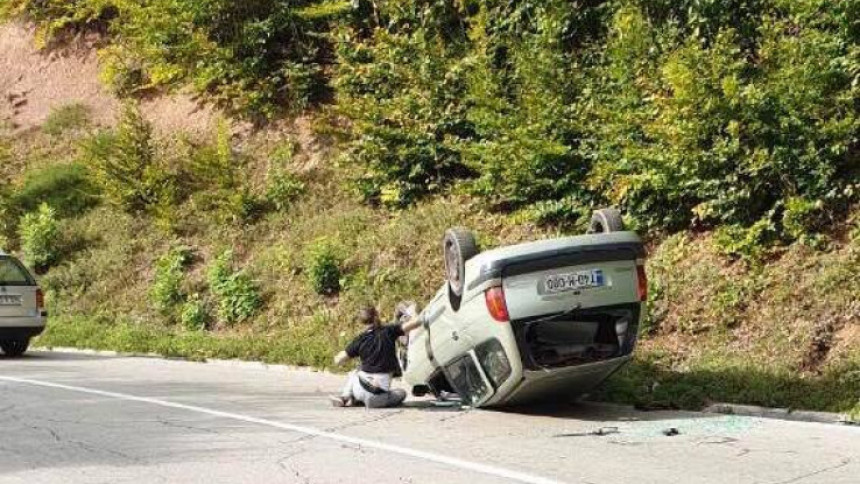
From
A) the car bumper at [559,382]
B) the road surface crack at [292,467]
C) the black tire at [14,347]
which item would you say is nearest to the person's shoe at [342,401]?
the car bumper at [559,382]

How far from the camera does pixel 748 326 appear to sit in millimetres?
11562

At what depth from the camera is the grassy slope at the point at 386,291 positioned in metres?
10.4

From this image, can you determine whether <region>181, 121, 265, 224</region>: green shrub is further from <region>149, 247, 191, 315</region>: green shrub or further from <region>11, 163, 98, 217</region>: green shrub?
<region>11, 163, 98, 217</region>: green shrub

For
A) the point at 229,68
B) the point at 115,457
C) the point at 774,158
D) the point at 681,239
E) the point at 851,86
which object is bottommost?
the point at 115,457

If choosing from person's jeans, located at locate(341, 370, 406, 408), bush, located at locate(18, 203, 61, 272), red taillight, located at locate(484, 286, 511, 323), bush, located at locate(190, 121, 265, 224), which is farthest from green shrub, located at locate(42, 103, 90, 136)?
red taillight, located at locate(484, 286, 511, 323)

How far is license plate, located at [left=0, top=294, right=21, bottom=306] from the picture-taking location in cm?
1750

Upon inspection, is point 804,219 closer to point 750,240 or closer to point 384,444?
point 750,240

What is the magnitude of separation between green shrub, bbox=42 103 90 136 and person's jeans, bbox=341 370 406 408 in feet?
67.1

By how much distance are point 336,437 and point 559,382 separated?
2117 mm

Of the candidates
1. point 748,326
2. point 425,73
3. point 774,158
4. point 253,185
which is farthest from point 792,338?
point 253,185

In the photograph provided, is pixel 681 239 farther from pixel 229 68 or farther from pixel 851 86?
pixel 229 68

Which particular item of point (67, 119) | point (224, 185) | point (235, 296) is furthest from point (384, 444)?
point (67, 119)

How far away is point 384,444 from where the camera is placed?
8570 millimetres

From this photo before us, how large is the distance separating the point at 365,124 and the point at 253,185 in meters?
4.87
